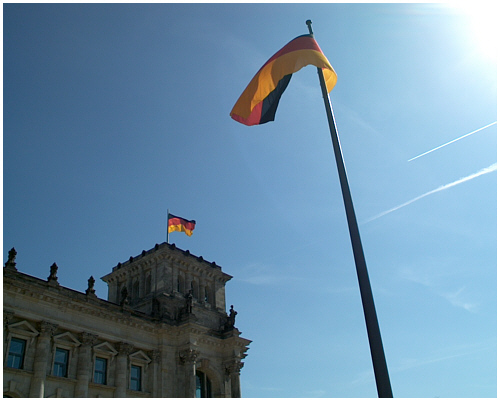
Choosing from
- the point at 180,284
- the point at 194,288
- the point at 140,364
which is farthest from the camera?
the point at 194,288

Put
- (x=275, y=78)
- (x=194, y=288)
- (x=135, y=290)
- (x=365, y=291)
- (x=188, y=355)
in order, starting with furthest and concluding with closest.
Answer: (x=194, y=288)
(x=135, y=290)
(x=188, y=355)
(x=275, y=78)
(x=365, y=291)

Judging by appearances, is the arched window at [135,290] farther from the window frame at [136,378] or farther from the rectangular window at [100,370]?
the rectangular window at [100,370]

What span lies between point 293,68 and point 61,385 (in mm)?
26594

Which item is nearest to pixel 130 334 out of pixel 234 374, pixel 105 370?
pixel 105 370

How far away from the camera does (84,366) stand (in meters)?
32.2

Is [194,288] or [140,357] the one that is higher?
[194,288]

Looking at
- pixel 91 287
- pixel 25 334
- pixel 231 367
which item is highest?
pixel 91 287

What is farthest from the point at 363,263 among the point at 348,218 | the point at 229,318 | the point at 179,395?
the point at 229,318

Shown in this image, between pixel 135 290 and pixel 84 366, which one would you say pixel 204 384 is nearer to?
pixel 135 290

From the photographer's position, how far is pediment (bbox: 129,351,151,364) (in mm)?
36188

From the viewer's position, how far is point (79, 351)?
107 ft

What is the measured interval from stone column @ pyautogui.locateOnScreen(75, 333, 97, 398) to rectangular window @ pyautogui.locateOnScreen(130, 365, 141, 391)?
4148mm

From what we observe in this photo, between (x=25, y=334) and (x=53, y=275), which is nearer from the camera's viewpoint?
(x=25, y=334)

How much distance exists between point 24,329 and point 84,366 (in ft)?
16.8
